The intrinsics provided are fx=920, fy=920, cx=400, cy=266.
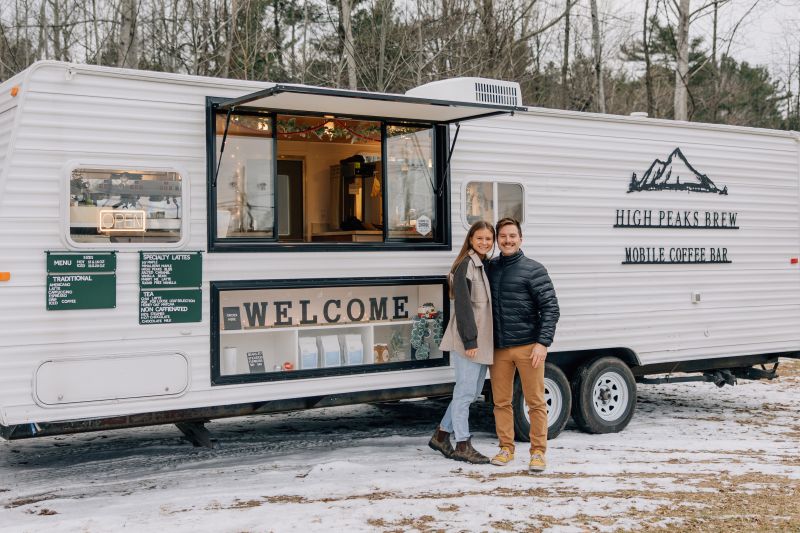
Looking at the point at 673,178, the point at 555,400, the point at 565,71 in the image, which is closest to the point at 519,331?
the point at 555,400

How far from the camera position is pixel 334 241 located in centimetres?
775

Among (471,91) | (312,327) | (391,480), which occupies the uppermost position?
(471,91)

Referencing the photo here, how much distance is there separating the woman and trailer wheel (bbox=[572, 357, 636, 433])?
1.40 m

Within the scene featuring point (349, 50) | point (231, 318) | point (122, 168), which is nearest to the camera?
point (122, 168)

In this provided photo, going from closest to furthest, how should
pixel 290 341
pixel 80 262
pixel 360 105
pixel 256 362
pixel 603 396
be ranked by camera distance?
1. pixel 80 262
2. pixel 256 362
3. pixel 360 105
4. pixel 290 341
5. pixel 603 396

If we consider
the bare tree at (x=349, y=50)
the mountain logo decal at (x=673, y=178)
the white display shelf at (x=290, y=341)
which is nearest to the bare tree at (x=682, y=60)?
the bare tree at (x=349, y=50)

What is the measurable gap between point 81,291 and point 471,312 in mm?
2786

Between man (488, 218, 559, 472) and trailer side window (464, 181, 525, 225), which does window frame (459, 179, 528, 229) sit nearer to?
trailer side window (464, 181, 525, 225)

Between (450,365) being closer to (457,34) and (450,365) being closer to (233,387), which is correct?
(233,387)

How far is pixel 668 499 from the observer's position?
590 centimetres

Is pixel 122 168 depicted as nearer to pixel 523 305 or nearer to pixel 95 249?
pixel 95 249

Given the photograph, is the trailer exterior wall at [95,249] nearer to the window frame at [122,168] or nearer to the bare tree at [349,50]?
the window frame at [122,168]

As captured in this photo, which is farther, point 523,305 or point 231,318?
point 523,305

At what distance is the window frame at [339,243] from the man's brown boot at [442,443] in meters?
1.51
